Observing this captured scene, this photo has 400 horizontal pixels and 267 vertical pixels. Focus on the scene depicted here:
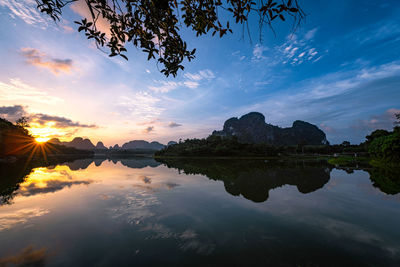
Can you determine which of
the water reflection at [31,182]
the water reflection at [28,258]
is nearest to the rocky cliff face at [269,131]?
the water reflection at [31,182]

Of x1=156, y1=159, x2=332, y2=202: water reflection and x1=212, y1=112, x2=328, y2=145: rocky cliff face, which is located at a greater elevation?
x1=212, y1=112, x2=328, y2=145: rocky cliff face

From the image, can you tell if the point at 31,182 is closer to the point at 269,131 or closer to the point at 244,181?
the point at 244,181

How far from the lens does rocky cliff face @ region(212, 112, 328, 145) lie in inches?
5457

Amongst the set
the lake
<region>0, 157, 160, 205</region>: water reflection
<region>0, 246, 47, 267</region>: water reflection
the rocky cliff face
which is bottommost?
the lake

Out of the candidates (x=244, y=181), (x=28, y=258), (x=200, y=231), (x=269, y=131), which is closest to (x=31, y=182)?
(x=28, y=258)

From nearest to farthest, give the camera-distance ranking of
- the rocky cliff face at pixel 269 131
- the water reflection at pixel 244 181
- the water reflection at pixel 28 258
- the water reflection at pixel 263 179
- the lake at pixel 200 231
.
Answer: the water reflection at pixel 28 258
the lake at pixel 200 231
the water reflection at pixel 244 181
the water reflection at pixel 263 179
the rocky cliff face at pixel 269 131

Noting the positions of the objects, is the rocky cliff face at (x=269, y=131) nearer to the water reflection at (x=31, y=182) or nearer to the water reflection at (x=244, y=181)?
the water reflection at (x=244, y=181)

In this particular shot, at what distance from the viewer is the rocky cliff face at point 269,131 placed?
138613 millimetres

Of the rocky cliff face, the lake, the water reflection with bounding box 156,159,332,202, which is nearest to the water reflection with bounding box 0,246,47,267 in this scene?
the lake

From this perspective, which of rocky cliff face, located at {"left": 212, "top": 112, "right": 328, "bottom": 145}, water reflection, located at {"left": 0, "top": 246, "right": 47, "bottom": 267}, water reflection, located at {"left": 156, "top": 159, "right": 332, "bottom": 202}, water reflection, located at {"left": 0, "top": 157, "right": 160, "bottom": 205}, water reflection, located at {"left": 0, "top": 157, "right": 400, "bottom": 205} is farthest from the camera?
rocky cliff face, located at {"left": 212, "top": 112, "right": 328, "bottom": 145}

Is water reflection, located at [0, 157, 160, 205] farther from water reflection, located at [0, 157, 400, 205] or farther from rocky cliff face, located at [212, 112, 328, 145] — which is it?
rocky cliff face, located at [212, 112, 328, 145]

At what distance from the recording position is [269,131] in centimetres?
14888

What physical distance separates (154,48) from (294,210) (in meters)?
7.42

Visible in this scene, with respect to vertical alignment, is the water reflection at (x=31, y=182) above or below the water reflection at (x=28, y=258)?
above
